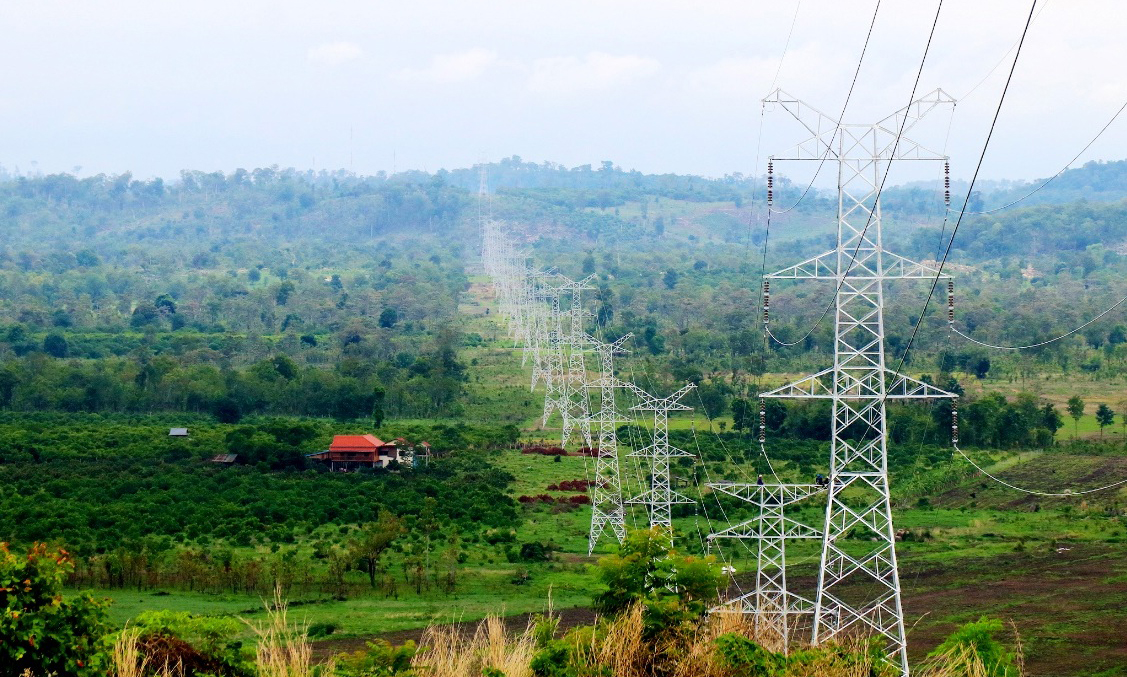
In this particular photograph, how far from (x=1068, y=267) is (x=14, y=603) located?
13674cm

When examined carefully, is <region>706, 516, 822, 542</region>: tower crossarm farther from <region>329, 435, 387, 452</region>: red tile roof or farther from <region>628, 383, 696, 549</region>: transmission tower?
<region>329, 435, 387, 452</region>: red tile roof

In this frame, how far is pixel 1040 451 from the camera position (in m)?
48.9

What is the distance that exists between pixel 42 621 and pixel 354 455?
39.0 meters

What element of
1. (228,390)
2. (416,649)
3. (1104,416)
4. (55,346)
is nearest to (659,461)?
(416,649)

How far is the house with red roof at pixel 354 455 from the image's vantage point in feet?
153

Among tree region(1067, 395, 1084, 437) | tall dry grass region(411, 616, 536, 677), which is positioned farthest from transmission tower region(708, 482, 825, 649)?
tree region(1067, 395, 1084, 437)

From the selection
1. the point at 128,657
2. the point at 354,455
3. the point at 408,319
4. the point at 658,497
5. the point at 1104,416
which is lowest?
the point at 408,319

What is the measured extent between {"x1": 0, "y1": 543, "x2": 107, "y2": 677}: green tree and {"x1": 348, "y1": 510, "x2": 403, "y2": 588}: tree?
72.6 feet

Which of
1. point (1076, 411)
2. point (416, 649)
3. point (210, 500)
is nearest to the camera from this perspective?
point (416, 649)

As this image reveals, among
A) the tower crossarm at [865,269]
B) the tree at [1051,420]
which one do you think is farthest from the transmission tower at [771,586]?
the tree at [1051,420]

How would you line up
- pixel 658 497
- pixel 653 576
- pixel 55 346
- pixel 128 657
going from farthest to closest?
pixel 55 346, pixel 658 497, pixel 653 576, pixel 128 657

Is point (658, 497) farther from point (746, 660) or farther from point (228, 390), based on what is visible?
point (228, 390)

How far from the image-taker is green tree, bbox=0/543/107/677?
8141 millimetres

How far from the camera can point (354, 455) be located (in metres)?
46.9
